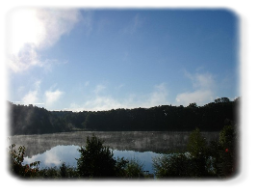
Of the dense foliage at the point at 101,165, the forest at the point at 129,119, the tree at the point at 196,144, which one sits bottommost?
the dense foliage at the point at 101,165

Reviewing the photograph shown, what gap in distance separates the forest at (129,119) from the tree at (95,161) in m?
4.26

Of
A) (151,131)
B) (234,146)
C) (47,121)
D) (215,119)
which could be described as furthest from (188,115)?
(47,121)

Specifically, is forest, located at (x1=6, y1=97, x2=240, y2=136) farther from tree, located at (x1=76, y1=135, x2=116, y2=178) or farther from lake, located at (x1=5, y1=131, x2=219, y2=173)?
tree, located at (x1=76, y1=135, x2=116, y2=178)

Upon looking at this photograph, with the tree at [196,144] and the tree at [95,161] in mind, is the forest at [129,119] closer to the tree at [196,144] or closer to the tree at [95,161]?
the tree at [196,144]

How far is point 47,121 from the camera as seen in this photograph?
1134 cm

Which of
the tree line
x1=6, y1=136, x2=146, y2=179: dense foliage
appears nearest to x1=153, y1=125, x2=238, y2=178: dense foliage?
the tree line

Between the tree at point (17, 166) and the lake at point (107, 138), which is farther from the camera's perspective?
the lake at point (107, 138)

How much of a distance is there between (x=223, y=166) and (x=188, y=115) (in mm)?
5442

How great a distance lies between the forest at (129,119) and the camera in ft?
32.6

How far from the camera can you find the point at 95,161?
6.60 metres

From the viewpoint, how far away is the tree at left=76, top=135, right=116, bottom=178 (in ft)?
20.9

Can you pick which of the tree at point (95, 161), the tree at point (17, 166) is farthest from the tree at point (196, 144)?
the tree at point (17, 166)

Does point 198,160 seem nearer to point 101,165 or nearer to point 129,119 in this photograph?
point 101,165

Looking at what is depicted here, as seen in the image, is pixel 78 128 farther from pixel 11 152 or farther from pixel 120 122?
pixel 11 152
